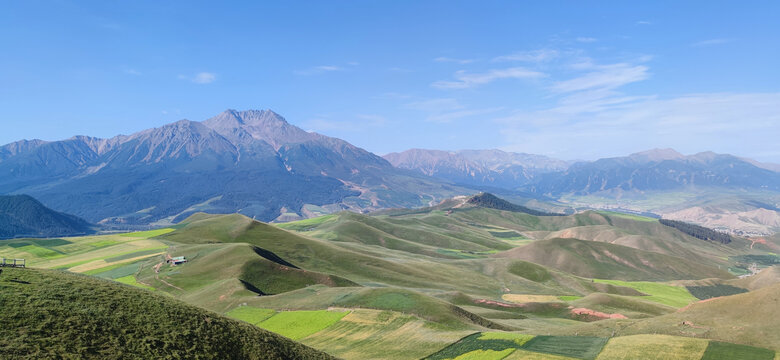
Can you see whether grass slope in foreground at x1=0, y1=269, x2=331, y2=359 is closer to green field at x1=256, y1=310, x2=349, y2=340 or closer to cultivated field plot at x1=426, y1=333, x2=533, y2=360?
cultivated field plot at x1=426, y1=333, x2=533, y2=360

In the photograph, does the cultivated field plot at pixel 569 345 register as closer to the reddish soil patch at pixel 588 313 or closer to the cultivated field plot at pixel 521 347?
the cultivated field plot at pixel 521 347

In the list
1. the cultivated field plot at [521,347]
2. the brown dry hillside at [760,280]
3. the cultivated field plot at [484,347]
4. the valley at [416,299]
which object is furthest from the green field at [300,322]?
the brown dry hillside at [760,280]

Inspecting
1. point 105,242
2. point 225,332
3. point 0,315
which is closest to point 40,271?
point 0,315

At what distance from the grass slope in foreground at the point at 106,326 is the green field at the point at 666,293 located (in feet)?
497

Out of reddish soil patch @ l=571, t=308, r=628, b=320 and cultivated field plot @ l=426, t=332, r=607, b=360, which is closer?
cultivated field plot @ l=426, t=332, r=607, b=360

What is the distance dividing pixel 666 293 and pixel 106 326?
18926 cm

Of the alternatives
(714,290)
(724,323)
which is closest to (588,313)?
(724,323)

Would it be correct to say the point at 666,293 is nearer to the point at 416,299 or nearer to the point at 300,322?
the point at 416,299

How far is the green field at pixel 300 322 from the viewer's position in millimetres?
76250

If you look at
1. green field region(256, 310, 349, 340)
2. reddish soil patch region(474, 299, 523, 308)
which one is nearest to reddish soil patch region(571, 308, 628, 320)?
reddish soil patch region(474, 299, 523, 308)

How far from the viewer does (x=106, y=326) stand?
36.4 metres

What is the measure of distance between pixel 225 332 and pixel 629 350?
152 feet

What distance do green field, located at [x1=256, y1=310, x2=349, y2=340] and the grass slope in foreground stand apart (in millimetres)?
30168

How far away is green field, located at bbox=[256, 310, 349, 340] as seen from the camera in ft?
250
